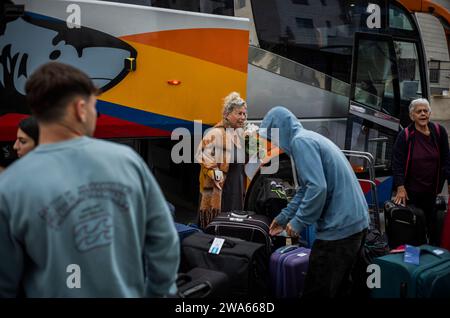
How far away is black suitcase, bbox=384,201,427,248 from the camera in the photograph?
4855 mm

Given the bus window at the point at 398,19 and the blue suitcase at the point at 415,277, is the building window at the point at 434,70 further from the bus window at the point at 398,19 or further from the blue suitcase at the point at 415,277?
the blue suitcase at the point at 415,277

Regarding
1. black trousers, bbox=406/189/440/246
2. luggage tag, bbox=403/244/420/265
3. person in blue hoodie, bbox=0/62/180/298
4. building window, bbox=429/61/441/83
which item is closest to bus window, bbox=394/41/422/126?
black trousers, bbox=406/189/440/246

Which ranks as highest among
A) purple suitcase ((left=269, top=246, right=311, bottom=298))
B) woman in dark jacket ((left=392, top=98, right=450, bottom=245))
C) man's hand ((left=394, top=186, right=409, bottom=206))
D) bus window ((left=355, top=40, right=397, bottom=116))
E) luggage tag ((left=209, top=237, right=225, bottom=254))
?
bus window ((left=355, top=40, right=397, bottom=116))

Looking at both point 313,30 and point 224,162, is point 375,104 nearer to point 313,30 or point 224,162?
point 313,30

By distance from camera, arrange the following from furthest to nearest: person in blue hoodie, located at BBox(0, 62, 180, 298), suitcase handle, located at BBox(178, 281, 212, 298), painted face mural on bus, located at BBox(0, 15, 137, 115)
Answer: painted face mural on bus, located at BBox(0, 15, 137, 115), suitcase handle, located at BBox(178, 281, 212, 298), person in blue hoodie, located at BBox(0, 62, 180, 298)

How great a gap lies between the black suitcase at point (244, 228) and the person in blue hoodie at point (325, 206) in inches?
28.7

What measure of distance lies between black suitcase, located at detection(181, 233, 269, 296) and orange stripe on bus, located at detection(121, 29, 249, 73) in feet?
6.78

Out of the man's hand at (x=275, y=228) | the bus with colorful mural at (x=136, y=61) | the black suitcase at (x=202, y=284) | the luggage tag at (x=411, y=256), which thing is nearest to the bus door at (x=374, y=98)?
the bus with colorful mural at (x=136, y=61)

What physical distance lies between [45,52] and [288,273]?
2658 millimetres

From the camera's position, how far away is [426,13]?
8125mm

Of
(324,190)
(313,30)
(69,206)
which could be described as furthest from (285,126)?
(313,30)

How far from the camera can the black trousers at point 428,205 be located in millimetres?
5133

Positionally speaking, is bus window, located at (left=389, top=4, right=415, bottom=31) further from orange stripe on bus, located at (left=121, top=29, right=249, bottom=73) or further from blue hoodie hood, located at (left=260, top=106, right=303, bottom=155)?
blue hoodie hood, located at (left=260, top=106, right=303, bottom=155)
